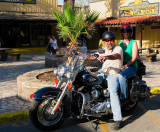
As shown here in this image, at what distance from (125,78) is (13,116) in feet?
7.95

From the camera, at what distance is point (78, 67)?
423 centimetres

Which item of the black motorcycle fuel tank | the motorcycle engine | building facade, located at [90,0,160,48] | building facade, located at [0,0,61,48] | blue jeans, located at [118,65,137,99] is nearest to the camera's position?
the black motorcycle fuel tank

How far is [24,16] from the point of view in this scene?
71.1 feet

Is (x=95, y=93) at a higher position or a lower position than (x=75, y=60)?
lower

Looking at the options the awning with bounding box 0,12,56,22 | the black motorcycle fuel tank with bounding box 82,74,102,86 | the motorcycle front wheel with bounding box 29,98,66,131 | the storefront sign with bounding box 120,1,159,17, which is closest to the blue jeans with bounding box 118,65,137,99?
the black motorcycle fuel tank with bounding box 82,74,102,86

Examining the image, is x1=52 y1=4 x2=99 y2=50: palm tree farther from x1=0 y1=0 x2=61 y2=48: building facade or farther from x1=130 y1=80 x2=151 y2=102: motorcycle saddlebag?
x1=0 y1=0 x2=61 y2=48: building facade

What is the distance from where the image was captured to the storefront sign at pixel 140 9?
21639 millimetres

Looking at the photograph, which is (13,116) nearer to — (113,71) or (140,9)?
(113,71)

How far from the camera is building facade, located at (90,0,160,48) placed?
804 inches

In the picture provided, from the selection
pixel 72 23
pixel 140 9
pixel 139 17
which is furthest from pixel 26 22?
pixel 72 23

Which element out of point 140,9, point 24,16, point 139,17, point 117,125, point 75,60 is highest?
point 140,9

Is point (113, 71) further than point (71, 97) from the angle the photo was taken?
Yes

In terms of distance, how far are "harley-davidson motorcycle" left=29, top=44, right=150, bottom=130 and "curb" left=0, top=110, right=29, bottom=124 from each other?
3.21 feet

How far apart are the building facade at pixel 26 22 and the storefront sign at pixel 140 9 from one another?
277 inches
